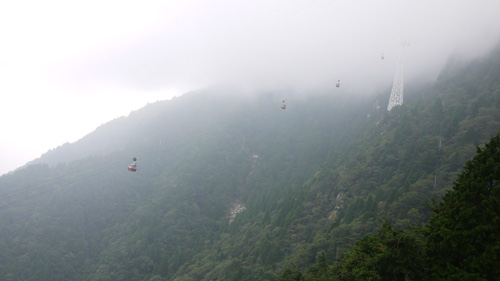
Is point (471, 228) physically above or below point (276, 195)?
above

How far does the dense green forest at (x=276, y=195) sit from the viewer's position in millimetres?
26523

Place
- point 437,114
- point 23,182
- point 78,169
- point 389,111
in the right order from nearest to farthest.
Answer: point 437,114 < point 389,111 < point 23,182 < point 78,169

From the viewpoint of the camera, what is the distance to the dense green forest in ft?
87.0

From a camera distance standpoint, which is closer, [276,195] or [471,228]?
[471,228]

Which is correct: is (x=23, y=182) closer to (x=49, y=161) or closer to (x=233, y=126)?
(x=49, y=161)

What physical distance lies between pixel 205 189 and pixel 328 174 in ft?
210

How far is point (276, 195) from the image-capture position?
117938 millimetres

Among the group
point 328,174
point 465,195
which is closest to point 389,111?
point 328,174

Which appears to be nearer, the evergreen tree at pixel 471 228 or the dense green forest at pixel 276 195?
the evergreen tree at pixel 471 228

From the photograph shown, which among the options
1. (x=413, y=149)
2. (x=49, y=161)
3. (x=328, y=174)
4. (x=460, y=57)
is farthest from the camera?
(x=49, y=161)

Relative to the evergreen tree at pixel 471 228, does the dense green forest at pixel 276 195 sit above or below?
below

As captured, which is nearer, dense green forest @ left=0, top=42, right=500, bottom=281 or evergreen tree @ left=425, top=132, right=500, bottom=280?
evergreen tree @ left=425, top=132, right=500, bottom=280

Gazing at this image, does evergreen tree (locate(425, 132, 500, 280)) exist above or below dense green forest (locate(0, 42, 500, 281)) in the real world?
above

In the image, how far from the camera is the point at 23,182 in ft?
432
